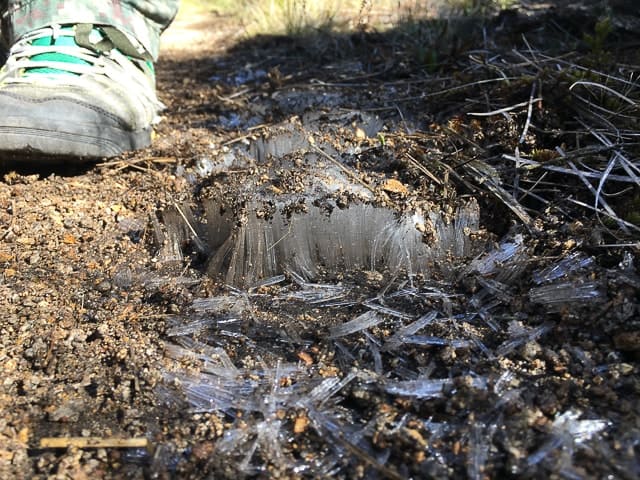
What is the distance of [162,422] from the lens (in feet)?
3.24

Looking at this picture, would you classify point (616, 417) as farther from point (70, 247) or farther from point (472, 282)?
point (70, 247)

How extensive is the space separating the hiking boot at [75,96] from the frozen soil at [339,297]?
0.38 ft

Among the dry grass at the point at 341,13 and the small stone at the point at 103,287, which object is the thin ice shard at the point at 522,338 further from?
the dry grass at the point at 341,13

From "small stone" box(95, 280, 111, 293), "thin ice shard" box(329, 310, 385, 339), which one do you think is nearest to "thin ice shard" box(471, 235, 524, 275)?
"thin ice shard" box(329, 310, 385, 339)

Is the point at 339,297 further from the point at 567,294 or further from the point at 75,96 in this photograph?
the point at 75,96

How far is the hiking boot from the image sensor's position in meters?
1.64

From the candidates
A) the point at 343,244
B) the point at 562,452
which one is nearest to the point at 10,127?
the point at 343,244

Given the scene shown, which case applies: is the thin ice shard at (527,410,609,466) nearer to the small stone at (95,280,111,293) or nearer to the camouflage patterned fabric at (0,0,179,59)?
the small stone at (95,280,111,293)

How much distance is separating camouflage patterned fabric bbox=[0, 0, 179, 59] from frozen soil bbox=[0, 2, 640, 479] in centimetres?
45

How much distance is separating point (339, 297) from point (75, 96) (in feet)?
3.64

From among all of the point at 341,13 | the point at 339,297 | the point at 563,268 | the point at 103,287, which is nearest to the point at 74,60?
the point at 103,287

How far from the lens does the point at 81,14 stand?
192 cm

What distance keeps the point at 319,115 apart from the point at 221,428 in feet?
4.35

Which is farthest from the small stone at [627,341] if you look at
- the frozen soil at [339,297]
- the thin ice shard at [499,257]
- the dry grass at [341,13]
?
the dry grass at [341,13]
